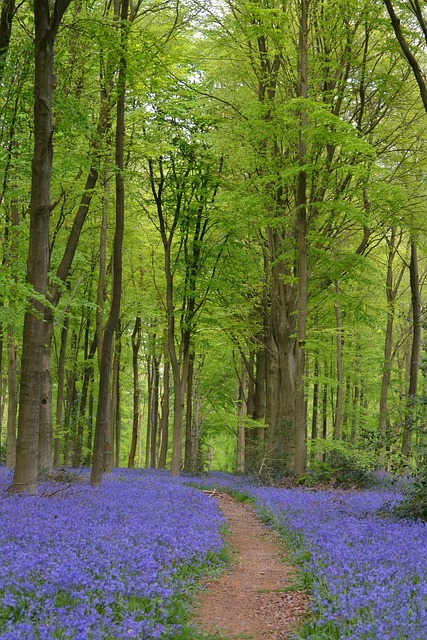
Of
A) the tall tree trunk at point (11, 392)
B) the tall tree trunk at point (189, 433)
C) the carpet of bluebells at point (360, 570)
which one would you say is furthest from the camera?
the tall tree trunk at point (189, 433)

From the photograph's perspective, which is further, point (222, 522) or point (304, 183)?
point (304, 183)

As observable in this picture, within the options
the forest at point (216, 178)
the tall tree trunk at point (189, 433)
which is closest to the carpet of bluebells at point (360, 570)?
the forest at point (216, 178)

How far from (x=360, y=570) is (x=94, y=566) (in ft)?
9.47

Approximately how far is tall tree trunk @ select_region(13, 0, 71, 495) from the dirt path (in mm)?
4253

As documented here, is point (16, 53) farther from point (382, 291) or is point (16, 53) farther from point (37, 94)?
point (382, 291)

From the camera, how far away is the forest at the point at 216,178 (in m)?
13.0

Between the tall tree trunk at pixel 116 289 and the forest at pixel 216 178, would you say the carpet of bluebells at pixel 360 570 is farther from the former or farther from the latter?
the tall tree trunk at pixel 116 289

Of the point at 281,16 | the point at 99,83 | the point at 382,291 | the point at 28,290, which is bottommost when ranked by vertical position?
the point at 28,290

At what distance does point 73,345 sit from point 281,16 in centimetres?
2559

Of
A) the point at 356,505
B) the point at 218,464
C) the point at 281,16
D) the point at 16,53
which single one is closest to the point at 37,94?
the point at 16,53

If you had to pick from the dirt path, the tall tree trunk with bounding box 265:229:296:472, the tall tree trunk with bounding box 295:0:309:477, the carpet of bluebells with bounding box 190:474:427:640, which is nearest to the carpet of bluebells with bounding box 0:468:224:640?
the dirt path

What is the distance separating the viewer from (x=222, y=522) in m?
12.8

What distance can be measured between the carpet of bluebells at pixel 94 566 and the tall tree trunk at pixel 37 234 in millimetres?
766

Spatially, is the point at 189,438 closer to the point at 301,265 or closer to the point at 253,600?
the point at 301,265
